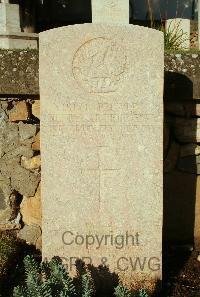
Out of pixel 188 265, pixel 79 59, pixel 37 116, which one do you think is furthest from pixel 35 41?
pixel 188 265

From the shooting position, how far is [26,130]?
10.6 feet

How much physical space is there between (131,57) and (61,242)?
1.34 meters

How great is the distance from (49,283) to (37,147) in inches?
41.5

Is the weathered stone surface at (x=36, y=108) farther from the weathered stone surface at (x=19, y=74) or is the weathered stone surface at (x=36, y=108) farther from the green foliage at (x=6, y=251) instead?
the green foliage at (x=6, y=251)

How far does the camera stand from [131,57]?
2771 millimetres

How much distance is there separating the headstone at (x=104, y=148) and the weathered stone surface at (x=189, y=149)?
22.2 inches

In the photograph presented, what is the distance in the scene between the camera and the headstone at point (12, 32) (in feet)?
18.2

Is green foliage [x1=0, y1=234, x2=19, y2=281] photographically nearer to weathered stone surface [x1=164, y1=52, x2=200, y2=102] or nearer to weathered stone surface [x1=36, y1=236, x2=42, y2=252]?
weathered stone surface [x1=36, y1=236, x2=42, y2=252]

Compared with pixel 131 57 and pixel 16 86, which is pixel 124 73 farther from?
pixel 16 86

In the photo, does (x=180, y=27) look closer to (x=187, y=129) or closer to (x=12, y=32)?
(x=187, y=129)

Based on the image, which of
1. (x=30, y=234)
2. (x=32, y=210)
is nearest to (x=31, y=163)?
(x=32, y=210)

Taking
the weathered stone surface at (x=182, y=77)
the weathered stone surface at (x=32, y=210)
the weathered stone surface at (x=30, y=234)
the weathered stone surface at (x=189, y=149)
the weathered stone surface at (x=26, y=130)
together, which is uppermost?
the weathered stone surface at (x=182, y=77)

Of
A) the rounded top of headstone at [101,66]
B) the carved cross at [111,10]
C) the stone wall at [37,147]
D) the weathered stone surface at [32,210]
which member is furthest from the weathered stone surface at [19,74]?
the carved cross at [111,10]

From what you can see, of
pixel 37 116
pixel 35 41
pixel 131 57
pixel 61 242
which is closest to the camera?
pixel 131 57
